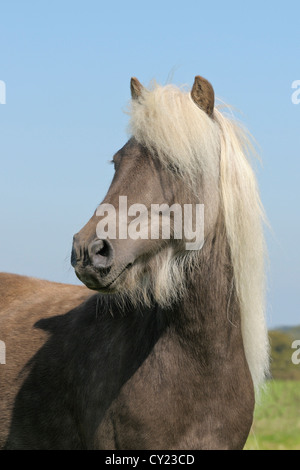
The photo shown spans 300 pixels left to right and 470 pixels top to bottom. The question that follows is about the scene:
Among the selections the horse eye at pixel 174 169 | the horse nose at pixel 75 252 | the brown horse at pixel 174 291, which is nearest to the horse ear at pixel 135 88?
the brown horse at pixel 174 291

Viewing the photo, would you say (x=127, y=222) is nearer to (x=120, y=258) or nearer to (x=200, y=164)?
(x=120, y=258)

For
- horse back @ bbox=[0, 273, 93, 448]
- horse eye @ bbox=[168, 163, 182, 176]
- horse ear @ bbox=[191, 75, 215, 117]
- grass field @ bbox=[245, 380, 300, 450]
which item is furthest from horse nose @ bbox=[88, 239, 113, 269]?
grass field @ bbox=[245, 380, 300, 450]

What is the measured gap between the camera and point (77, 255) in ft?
11.4

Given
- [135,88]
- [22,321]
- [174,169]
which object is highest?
[135,88]

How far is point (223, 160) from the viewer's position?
393cm

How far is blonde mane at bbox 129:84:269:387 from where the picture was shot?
379 cm

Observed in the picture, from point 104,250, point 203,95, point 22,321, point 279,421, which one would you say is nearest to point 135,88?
point 203,95

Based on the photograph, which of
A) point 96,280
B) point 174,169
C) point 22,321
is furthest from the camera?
point 22,321

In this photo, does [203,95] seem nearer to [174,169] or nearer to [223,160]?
[223,160]

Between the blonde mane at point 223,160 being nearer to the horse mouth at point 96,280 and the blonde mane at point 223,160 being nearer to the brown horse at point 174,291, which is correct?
the brown horse at point 174,291

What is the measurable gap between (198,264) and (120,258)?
1.89 ft

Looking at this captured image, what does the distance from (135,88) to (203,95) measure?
0.49 meters
